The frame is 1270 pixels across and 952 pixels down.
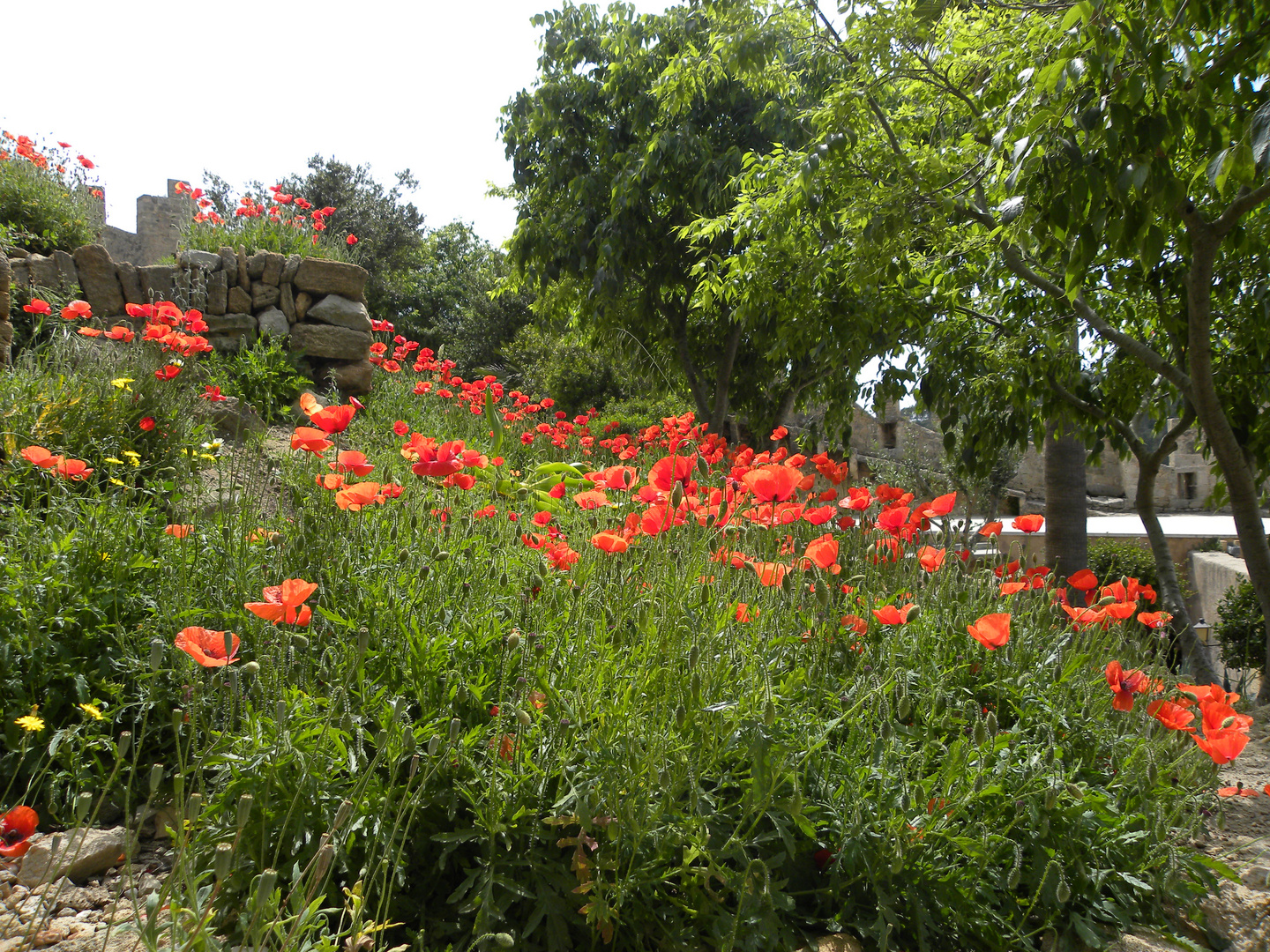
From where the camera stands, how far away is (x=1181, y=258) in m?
4.13

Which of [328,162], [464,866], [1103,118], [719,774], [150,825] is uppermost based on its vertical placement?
[328,162]

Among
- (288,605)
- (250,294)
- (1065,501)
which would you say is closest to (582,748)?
(288,605)

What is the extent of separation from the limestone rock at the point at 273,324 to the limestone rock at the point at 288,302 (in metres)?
0.07

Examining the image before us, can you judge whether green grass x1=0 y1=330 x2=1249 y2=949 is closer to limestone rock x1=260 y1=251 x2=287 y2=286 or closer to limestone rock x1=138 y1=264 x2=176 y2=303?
limestone rock x1=138 y1=264 x2=176 y2=303

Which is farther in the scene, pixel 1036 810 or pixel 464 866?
pixel 1036 810

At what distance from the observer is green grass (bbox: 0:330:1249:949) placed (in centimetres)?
140

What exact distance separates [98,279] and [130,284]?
24 cm

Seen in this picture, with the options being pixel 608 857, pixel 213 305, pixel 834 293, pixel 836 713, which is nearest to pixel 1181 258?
pixel 834 293

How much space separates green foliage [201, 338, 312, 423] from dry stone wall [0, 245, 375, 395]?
0.24 metres

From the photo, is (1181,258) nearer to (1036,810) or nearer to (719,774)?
(1036,810)

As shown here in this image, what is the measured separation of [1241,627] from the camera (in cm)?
652

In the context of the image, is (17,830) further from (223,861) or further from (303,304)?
(303,304)

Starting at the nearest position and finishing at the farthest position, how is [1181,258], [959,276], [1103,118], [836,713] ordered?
[836,713] → [1103,118] → [1181,258] → [959,276]

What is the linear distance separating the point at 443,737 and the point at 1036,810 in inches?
49.6
